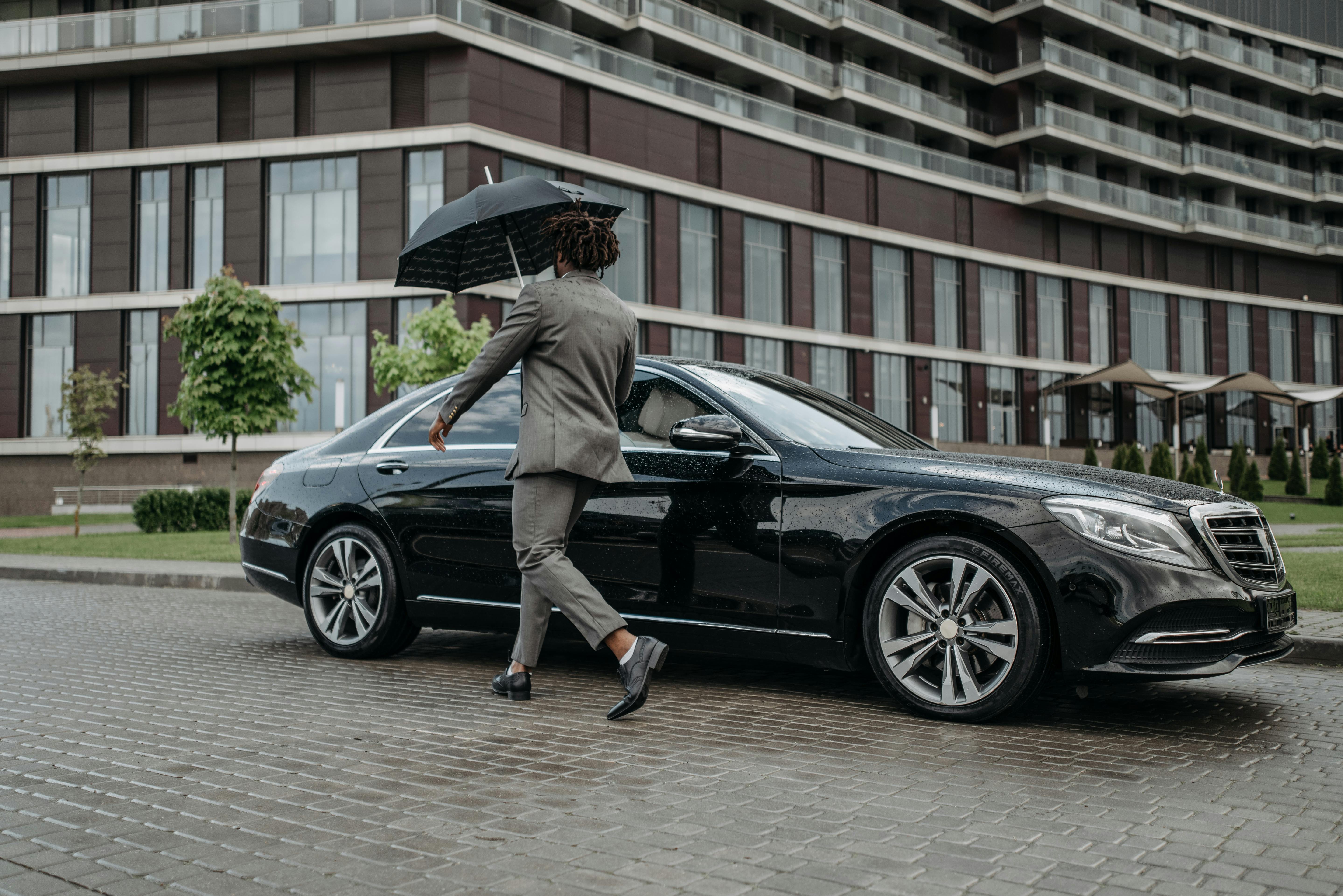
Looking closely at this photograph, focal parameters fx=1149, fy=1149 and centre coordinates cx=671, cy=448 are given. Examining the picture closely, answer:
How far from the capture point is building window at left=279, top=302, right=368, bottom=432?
32.5 meters

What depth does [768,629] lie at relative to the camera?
16.4 ft

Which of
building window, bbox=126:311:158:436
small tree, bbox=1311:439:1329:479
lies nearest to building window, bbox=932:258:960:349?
small tree, bbox=1311:439:1329:479

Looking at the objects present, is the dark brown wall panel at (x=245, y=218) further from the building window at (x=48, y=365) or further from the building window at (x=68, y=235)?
the building window at (x=48, y=365)

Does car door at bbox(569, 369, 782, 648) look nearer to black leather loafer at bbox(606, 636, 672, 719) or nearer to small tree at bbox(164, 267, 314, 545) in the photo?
black leather loafer at bbox(606, 636, 672, 719)

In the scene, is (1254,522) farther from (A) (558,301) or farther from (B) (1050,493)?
(A) (558,301)

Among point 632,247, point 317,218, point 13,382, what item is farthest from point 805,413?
point 13,382

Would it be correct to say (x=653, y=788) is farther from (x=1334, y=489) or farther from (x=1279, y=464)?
(x=1279, y=464)

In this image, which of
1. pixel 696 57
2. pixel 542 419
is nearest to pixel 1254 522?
pixel 542 419

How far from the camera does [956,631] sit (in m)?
4.61

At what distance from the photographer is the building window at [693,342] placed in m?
37.2

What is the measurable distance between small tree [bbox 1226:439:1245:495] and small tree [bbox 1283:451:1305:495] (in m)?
1.37

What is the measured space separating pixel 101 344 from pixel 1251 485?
33974 millimetres

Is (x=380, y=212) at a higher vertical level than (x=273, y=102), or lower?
lower

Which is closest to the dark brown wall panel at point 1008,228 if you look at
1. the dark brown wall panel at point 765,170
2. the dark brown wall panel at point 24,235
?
the dark brown wall panel at point 765,170
